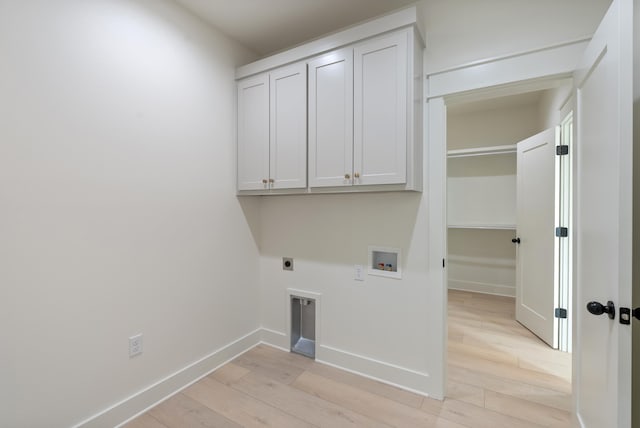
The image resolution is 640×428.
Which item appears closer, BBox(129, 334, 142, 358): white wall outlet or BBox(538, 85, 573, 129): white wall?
BBox(129, 334, 142, 358): white wall outlet

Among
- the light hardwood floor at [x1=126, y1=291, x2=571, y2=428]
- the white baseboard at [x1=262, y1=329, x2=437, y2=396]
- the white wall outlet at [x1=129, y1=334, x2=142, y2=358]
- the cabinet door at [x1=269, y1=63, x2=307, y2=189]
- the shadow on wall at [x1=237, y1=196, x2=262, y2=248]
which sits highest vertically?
the cabinet door at [x1=269, y1=63, x2=307, y2=189]

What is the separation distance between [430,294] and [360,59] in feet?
5.45

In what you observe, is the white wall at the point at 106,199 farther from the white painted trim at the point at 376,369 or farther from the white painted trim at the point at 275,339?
the white painted trim at the point at 376,369

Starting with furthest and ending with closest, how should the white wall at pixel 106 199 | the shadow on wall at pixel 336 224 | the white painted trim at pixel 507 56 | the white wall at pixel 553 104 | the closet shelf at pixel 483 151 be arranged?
the closet shelf at pixel 483 151, the white wall at pixel 553 104, the shadow on wall at pixel 336 224, the white painted trim at pixel 507 56, the white wall at pixel 106 199

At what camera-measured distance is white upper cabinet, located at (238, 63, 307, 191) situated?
84.3 inches

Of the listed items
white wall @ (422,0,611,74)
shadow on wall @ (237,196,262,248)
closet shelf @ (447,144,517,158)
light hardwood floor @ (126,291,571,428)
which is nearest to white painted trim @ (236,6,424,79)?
white wall @ (422,0,611,74)

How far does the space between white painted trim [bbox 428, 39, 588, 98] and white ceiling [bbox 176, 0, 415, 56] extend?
67 cm

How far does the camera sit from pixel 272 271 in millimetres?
2703

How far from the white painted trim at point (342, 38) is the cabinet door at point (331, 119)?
7 centimetres

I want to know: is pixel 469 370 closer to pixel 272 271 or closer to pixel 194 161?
pixel 272 271

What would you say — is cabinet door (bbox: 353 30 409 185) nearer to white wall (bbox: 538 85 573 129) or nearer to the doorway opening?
the doorway opening

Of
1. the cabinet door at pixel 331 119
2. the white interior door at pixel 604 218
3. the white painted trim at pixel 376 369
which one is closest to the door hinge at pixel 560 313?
the white interior door at pixel 604 218

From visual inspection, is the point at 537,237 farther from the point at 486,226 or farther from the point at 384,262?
the point at 384,262

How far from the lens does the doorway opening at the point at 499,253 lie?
2.15 metres
